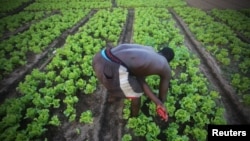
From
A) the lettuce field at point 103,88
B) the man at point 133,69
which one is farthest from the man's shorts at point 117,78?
the lettuce field at point 103,88

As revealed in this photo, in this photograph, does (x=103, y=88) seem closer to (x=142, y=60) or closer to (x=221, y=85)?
(x=142, y=60)

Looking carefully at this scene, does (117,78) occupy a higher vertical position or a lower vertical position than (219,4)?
lower

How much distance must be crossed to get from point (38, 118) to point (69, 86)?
1.01 m

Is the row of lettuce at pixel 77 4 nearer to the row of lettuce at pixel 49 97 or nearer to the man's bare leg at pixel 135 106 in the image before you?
the row of lettuce at pixel 49 97

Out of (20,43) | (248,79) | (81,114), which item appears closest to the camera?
(81,114)

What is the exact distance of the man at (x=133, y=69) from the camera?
136 inches

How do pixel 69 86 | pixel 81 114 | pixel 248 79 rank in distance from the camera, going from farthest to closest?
pixel 248 79, pixel 69 86, pixel 81 114

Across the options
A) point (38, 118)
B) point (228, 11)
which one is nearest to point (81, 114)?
point (38, 118)

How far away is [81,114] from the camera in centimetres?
425

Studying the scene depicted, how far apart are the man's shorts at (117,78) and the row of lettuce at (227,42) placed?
2.59 metres

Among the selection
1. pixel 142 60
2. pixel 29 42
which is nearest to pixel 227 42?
pixel 142 60

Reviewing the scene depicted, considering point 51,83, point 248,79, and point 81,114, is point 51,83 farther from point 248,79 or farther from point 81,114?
point 248,79

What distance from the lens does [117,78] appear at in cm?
362

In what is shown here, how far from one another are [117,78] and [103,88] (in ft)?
5.25
